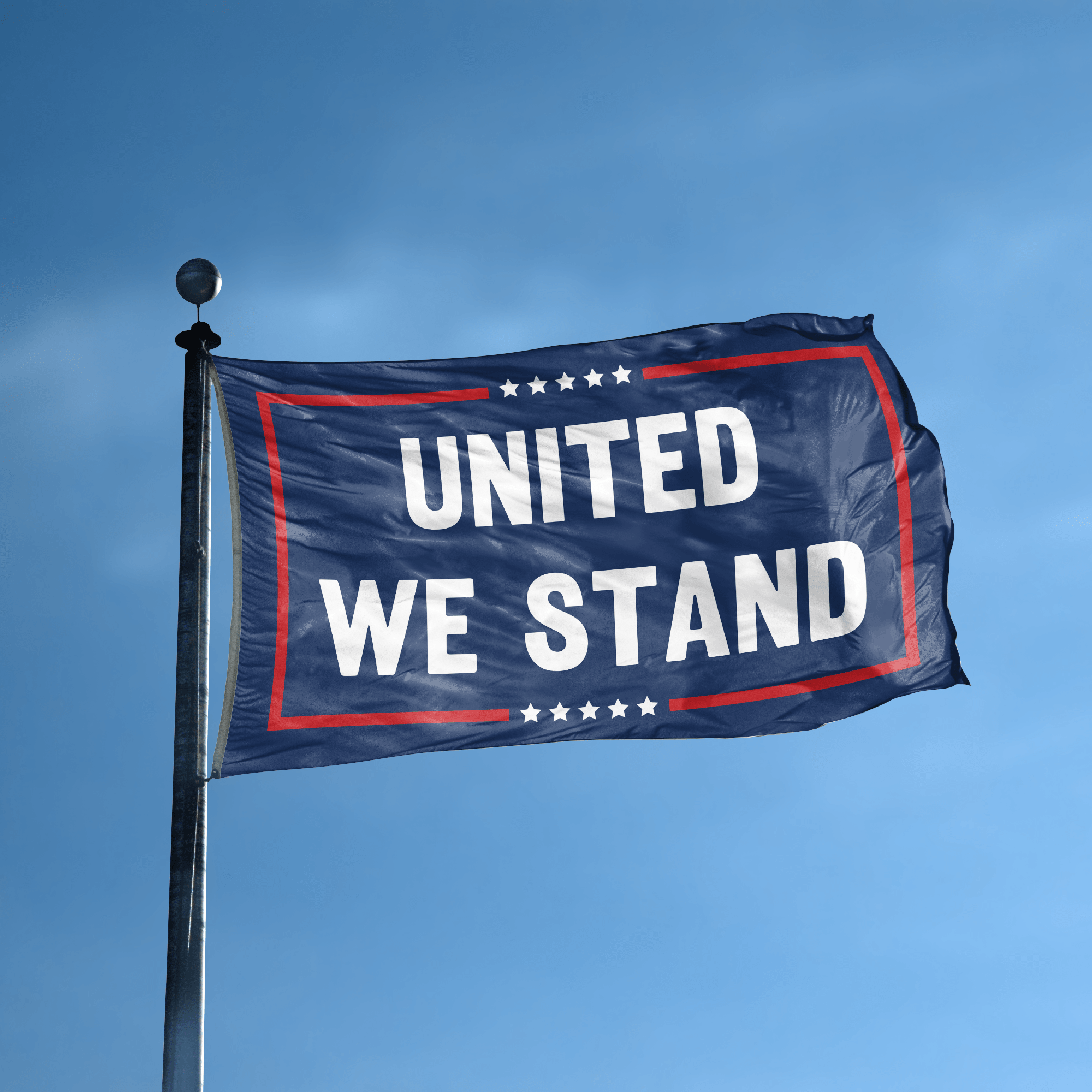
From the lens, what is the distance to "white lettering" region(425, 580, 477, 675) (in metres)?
11.4

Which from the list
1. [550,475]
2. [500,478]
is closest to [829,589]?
[550,475]

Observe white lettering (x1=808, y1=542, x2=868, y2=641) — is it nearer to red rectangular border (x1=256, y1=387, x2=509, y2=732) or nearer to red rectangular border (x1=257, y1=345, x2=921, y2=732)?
red rectangular border (x1=257, y1=345, x2=921, y2=732)

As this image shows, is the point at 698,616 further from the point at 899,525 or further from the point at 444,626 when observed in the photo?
the point at 444,626

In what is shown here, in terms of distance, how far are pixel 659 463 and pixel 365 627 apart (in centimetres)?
307

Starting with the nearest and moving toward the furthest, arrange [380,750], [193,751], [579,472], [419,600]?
[193,751]
[380,750]
[419,600]
[579,472]

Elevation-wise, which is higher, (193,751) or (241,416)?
(241,416)

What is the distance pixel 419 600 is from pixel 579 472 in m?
1.90

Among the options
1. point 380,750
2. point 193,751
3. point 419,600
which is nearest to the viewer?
point 193,751

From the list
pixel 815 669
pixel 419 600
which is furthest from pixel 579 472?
pixel 815 669

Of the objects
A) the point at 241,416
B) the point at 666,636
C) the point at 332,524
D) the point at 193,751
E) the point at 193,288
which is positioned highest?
the point at 193,288

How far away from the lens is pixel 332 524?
11.7 meters

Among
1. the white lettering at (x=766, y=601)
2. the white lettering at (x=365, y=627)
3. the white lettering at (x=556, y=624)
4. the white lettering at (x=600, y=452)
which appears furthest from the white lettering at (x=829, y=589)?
the white lettering at (x=365, y=627)

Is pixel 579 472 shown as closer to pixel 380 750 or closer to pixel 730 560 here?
pixel 730 560

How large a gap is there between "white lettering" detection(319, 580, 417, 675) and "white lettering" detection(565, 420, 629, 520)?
1983mm
